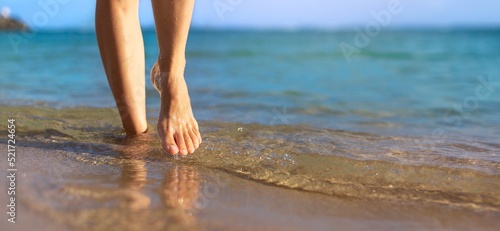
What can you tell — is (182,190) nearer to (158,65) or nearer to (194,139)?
(194,139)

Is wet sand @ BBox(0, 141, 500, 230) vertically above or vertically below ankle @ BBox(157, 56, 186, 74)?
below

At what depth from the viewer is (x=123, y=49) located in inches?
80.9

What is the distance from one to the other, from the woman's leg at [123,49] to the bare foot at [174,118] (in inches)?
9.2

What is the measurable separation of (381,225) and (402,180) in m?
0.47

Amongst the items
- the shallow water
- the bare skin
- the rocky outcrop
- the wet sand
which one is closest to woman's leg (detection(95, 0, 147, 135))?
the bare skin

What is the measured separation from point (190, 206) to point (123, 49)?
942 mm

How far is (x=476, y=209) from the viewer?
4.66 ft

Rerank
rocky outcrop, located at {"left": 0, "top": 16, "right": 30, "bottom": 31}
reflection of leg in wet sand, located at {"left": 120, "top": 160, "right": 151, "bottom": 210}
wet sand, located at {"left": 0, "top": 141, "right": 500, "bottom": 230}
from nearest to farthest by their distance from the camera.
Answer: wet sand, located at {"left": 0, "top": 141, "right": 500, "bottom": 230} → reflection of leg in wet sand, located at {"left": 120, "top": 160, "right": 151, "bottom": 210} → rocky outcrop, located at {"left": 0, "top": 16, "right": 30, "bottom": 31}

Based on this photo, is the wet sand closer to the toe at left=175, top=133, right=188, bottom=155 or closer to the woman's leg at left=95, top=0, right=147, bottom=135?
the toe at left=175, top=133, right=188, bottom=155

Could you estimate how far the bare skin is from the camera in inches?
72.8

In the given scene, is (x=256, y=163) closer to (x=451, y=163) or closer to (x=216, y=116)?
(x=451, y=163)

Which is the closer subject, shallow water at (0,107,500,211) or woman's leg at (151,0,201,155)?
shallow water at (0,107,500,211)

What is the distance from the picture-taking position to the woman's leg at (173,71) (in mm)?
1844

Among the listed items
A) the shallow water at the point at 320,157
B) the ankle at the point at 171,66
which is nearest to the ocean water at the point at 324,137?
the shallow water at the point at 320,157
